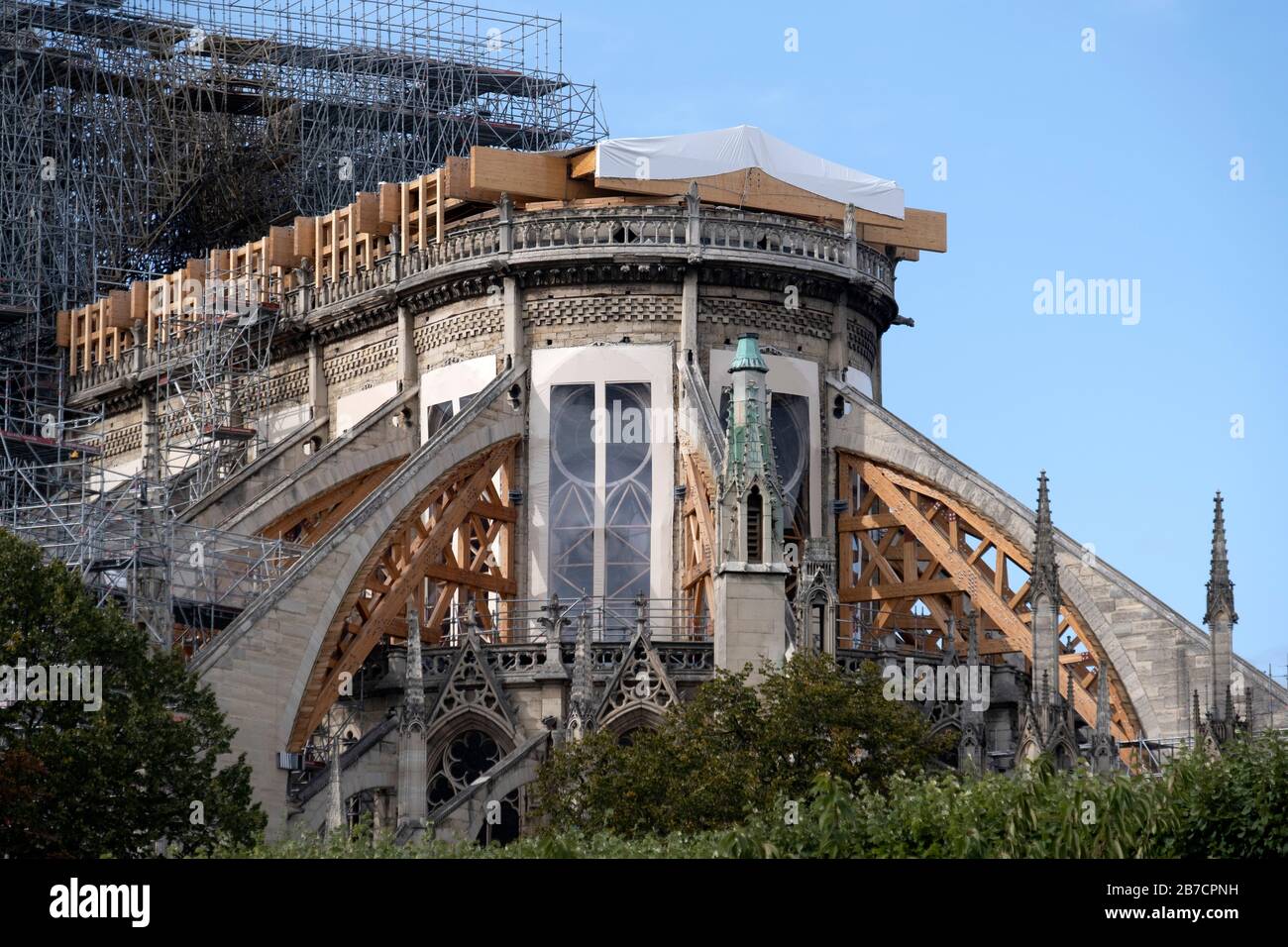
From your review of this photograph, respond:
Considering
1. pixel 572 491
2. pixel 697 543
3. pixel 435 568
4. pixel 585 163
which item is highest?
pixel 585 163

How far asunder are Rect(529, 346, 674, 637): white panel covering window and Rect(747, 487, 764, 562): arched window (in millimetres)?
10610

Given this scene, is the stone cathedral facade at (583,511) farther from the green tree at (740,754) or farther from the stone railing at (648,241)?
the green tree at (740,754)

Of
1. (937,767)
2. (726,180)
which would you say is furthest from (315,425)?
(937,767)

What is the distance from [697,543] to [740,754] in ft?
45.3

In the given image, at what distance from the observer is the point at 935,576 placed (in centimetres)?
6500

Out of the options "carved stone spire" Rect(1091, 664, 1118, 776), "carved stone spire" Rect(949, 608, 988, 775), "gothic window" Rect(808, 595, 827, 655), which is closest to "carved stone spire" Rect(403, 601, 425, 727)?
"gothic window" Rect(808, 595, 827, 655)

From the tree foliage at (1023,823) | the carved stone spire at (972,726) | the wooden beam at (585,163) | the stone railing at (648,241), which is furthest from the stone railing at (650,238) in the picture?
the tree foliage at (1023,823)

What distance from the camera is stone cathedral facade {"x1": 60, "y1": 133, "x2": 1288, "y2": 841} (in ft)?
189

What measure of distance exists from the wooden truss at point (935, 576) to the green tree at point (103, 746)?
18.0 m

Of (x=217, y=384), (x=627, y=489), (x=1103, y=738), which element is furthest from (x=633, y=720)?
(x=217, y=384)

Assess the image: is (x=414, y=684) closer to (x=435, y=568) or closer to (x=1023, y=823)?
(x=435, y=568)

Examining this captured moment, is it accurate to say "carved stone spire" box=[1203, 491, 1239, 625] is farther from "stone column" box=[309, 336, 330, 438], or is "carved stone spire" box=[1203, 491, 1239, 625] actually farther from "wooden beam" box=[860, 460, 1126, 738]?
"stone column" box=[309, 336, 330, 438]

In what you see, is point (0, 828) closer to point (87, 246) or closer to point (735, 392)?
point (735, 392)

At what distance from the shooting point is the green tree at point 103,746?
46.2 meters
